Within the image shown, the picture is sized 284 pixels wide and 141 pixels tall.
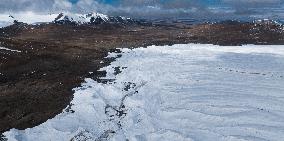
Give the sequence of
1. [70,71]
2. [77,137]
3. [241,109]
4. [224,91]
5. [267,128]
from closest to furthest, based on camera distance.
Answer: [77,137] → [267,128] → [241,109] → [224,91] → [70,71]

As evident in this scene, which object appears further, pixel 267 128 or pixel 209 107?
pixel 209 107

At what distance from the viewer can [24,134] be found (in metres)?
18.6

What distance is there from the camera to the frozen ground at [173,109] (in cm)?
1859

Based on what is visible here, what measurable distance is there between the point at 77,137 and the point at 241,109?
371 inches

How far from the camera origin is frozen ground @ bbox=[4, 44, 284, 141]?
61.0 ft

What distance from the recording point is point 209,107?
23.5 m

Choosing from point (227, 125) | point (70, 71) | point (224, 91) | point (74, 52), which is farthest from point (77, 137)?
point (74, 52)

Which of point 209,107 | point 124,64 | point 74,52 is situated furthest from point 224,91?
point 74,52

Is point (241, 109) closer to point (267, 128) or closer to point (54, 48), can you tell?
point (267, 128)

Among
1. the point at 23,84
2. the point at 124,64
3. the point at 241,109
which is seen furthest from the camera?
the point at 124,64

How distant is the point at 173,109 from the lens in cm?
2300

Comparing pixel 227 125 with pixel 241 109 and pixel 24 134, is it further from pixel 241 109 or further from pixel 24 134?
pixel 24 134

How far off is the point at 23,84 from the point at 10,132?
12.8 meters

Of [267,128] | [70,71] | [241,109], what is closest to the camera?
[267,128]
